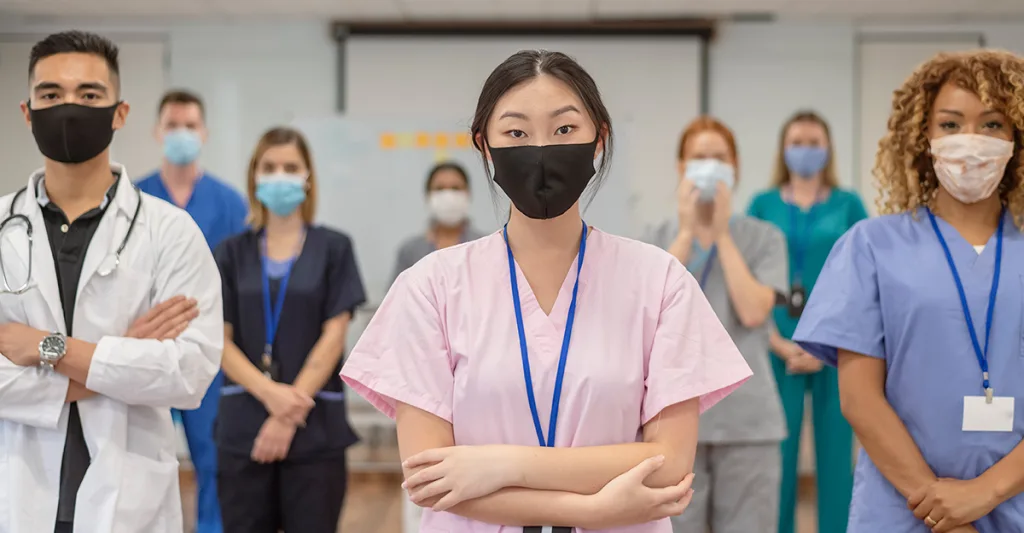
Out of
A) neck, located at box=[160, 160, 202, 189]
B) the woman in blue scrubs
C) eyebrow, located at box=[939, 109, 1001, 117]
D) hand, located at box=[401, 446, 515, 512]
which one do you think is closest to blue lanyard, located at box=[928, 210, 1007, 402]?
the woman in blue scrubs

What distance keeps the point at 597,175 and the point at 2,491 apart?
131 centimetres

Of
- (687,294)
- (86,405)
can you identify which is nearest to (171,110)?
(86,405)

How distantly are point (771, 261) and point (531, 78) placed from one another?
1453 mm

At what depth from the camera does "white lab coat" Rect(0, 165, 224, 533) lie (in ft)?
5.57

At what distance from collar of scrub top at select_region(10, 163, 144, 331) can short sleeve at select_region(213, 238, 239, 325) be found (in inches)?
28.2

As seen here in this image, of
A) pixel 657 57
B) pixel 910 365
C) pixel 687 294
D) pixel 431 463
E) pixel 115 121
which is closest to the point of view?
pixel 431 463

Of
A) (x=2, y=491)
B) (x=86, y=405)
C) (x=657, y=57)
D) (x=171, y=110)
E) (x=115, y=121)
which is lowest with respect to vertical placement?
(x=2, y=491)

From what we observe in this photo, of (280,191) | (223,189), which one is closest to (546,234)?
(280,191)

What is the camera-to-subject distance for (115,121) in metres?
1.87

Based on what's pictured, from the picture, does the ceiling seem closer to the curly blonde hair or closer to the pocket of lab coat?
the curly blonde hair

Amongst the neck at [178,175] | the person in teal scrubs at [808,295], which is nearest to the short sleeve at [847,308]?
the person in teal scrubs at [808,295]

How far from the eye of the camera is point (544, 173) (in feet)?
4.30

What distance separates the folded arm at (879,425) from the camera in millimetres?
1645

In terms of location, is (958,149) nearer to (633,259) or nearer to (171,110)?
(633,259)
